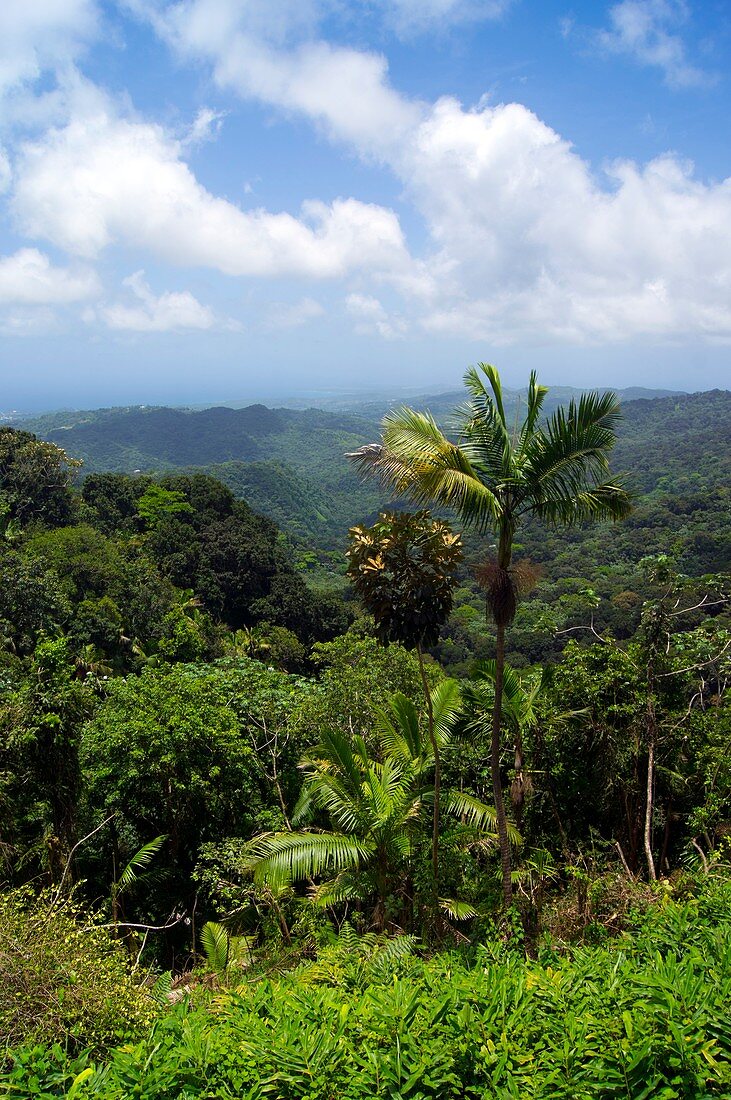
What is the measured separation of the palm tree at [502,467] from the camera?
6281mm

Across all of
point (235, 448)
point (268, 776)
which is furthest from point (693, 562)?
point (235, 448)

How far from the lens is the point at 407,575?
7051 millimetres

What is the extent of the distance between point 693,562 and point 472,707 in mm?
46151

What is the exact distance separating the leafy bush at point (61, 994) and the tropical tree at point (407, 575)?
12.7 feet

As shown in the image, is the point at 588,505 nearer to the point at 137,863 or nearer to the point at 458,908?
the point at 458,908

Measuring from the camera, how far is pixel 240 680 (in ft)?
39.5

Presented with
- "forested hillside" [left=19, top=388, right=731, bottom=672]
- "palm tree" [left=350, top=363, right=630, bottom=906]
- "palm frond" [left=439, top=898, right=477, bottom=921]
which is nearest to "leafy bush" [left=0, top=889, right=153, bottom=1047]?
"palm frond" [left=439, top=898, right=477, bottom=921]

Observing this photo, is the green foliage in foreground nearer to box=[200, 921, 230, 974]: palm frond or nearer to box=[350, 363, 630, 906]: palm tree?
box=[350, 363, 630, 906]: palm tree

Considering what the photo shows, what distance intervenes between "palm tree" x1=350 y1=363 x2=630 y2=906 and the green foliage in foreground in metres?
3.52

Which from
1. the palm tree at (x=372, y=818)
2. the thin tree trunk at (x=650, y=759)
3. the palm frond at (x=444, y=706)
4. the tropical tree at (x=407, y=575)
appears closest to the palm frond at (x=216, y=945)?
the palm tree at (x=372, y=818)

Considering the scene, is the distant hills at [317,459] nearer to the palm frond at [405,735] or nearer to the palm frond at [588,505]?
the palm frond at [405,735]

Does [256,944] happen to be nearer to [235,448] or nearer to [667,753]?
[667,753]

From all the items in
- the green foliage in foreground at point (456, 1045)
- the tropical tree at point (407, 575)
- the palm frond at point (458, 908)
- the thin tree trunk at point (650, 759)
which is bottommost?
the palm frond at point (458, 908)

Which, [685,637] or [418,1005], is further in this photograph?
[685,637]
